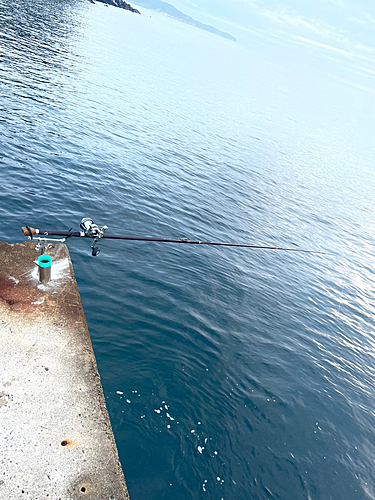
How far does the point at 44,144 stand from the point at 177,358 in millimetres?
16822

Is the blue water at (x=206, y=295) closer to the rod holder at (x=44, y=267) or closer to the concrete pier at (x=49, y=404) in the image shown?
the concrete pier at (x=49, y=404)

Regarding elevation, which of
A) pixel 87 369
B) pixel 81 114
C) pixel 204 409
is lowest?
pixel 81 114

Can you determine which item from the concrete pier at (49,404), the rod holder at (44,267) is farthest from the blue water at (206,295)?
the rod holder at (44,267)

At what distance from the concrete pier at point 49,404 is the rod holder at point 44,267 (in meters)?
0.20

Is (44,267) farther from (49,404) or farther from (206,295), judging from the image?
(206,295)

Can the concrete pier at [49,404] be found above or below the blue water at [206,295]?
above

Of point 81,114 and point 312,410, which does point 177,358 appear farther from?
point 81,114

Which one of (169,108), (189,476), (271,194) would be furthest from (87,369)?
(169,108)

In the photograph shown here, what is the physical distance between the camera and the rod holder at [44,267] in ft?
24.2

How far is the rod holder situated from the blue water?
2083 millimetres

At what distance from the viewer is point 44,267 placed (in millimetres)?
7543

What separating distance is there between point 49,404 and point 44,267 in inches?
126

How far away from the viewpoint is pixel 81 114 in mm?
27453

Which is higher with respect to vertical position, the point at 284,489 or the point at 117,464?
the point at 117,464
